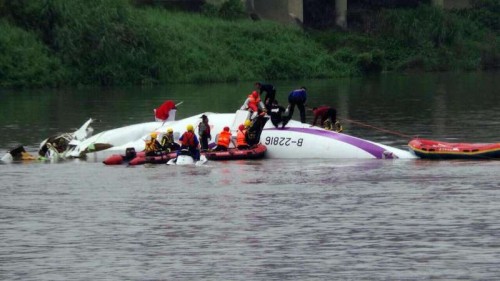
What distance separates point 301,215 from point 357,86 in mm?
54740

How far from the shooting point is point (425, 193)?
117 ft

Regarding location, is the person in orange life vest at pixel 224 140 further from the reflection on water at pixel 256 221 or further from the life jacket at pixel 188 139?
the life jacket at pixel 188 139

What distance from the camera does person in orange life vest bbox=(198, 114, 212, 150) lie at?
143ft

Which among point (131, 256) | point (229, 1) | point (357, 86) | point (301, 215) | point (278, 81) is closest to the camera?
point (131, 256)

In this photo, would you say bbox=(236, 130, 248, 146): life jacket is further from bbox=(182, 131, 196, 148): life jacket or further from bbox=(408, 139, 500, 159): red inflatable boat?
bbox=(408, 139, 500, 159): red inflatable boat

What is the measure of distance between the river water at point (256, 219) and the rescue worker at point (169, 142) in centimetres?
92

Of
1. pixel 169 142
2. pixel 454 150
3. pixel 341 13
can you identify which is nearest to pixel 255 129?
pixel 169 142

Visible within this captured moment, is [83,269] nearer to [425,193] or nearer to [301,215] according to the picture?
[301,215]

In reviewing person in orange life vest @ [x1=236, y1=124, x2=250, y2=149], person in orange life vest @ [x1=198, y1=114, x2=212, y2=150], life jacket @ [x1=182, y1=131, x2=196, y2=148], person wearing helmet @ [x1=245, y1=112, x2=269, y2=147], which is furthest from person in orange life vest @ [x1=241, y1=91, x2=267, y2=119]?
life jacket @ [x1=182, y1=131, x2=196, y2=148]

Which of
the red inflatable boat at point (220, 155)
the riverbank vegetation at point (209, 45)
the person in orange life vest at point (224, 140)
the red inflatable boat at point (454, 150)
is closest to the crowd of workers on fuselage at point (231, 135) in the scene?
the person in orange life vest at point (224, 140)

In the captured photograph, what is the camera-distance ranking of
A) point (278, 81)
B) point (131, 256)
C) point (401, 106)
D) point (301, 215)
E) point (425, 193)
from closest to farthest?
1. point (131, 256)
2. point (301, 215)
3. point (425, 193)
4. point (401, 106)
5. point (278, 81)

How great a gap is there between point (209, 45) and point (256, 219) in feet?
205

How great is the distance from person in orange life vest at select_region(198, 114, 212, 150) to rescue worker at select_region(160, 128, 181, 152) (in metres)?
0.73

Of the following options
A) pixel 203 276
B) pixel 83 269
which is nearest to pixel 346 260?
pixel 203 276
